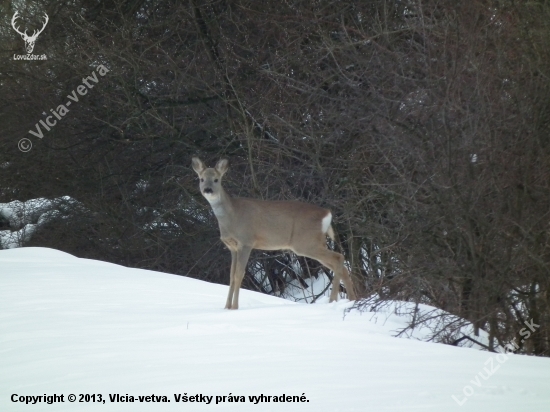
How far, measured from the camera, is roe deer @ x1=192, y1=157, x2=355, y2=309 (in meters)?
9.63

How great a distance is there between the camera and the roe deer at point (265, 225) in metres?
9.63

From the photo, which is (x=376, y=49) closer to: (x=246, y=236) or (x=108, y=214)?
(x=246, y=236)

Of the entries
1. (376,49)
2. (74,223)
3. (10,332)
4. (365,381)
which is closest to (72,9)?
(74,223)

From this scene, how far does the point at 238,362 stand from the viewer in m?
5.33

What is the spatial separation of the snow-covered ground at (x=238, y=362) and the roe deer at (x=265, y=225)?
135cm

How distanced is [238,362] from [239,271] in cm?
372

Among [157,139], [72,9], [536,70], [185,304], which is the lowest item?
[185,304]

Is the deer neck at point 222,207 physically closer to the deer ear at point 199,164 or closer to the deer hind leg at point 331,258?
the deer ear at point 199,164

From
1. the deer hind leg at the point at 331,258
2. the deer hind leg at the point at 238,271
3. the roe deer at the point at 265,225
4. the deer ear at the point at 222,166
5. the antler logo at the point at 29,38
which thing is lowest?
the deer hind leg at the point at 238,271

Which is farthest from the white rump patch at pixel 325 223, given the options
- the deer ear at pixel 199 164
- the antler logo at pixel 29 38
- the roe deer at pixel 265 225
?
the antler logo at pixel 29 38

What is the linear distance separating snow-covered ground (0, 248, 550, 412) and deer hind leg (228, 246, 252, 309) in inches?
9.9

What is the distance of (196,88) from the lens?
51.4 ft

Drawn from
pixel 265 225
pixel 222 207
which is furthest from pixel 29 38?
pixel 265 225

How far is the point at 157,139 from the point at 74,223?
282 cm
